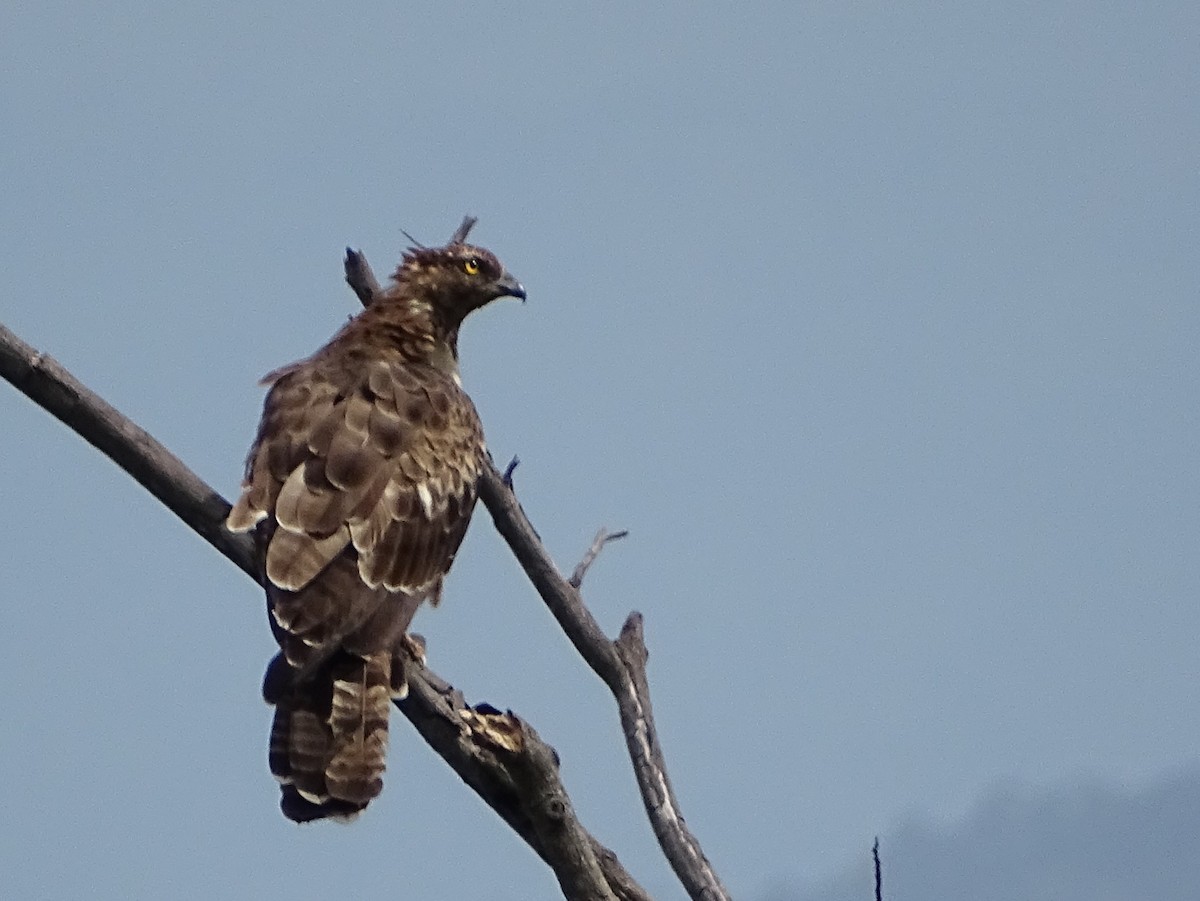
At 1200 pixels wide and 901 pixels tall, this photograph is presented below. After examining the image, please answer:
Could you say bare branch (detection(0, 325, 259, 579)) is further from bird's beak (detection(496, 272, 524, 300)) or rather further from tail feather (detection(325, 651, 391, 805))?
bird's beak (detection(496, 272, 524, 300))

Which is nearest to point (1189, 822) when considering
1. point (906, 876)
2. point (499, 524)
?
point (906, 876)

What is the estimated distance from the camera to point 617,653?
7871 mm

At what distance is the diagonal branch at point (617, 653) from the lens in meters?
7.38

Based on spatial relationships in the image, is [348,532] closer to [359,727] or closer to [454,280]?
[359,727]

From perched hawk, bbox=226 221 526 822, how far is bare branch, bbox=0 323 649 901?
0.71 ft

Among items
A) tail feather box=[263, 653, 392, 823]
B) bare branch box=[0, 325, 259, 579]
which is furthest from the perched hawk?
bare branch box=[0, 325, 259, 579]

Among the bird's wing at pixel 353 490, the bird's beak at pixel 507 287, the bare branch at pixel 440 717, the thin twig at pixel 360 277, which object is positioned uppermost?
the bird's beak at pixel 507 287

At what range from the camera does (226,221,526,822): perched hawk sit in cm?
664

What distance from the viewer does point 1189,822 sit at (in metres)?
185

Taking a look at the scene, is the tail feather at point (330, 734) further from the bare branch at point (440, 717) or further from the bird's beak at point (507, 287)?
the bird's beak at point (507, 287)

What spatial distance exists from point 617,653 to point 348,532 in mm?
1347

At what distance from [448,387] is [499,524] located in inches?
22.6

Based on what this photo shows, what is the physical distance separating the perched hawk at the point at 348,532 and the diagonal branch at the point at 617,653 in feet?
1.05

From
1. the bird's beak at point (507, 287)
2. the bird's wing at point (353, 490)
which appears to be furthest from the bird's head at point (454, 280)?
the bird's wing at point (353, 490)
